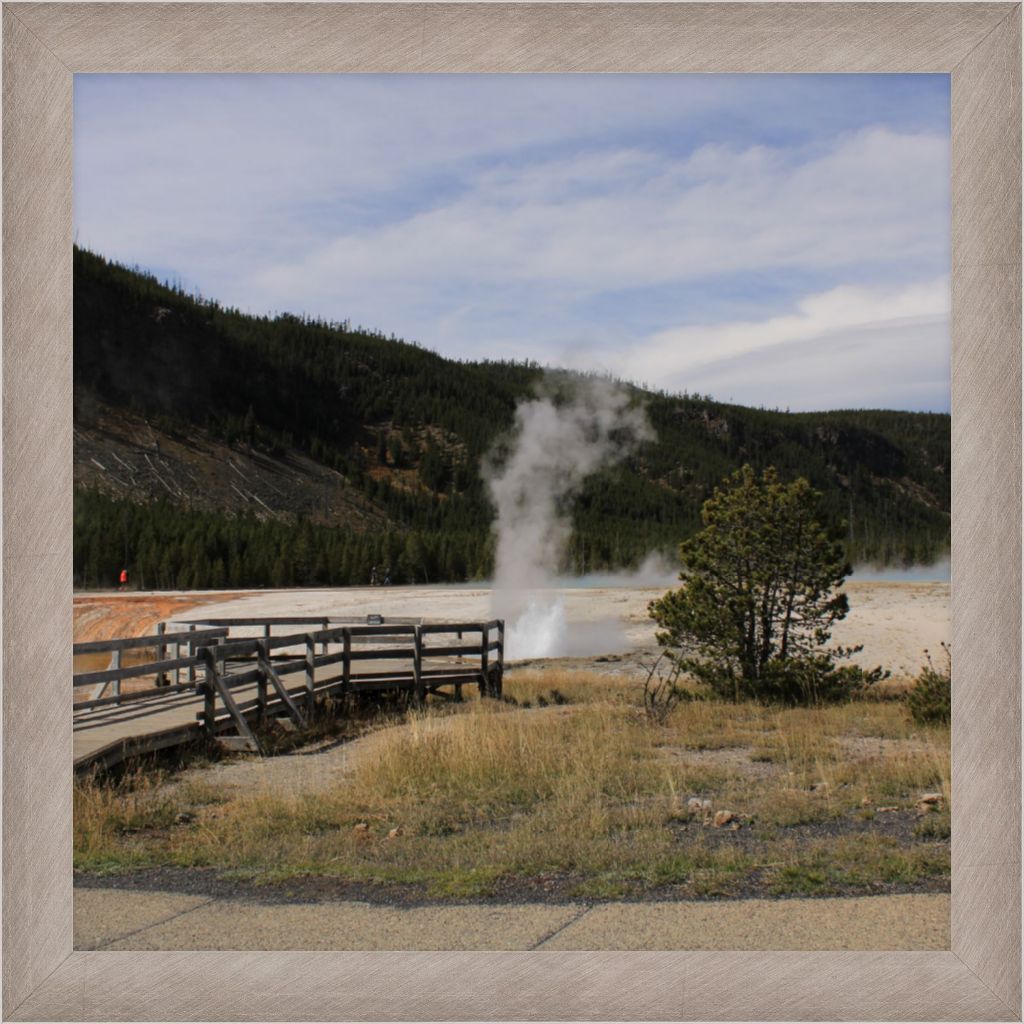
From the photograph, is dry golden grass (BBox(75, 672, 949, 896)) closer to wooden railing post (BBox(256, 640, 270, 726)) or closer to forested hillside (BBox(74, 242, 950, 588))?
A: wooden railing post (BBox(256, 640, 270, 726))

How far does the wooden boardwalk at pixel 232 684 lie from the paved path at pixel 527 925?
305cm

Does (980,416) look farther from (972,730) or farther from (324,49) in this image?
(324,49)

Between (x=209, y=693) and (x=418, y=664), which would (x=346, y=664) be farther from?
(x=209, y=693)

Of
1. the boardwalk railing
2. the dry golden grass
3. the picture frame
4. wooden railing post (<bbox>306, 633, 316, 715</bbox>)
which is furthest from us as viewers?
wooden railing post (<bbox>306, 633, 316, 715</bbox>)

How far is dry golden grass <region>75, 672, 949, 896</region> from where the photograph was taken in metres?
6.07

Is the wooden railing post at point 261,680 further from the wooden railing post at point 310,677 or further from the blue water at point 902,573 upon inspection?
the blue water at point 902,573

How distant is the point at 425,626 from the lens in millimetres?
14953

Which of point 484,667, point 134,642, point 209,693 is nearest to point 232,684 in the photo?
point 209,693

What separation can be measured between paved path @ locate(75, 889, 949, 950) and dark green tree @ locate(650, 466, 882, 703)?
8085 mm

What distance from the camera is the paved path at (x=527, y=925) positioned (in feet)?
16.8

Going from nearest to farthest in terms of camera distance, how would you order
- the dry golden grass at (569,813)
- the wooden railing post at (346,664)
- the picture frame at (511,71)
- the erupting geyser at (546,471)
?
the picture frame at (511,71)
the dry golden grass at (569,813)
the wooden railing post at (346,664)
the erupting geyser at (546,471)

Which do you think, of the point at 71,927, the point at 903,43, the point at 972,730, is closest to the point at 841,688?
the point at 972,730

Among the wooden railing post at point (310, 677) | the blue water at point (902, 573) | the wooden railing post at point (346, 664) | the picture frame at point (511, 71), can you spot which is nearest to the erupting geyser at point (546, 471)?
the blue water at point (902, 573)

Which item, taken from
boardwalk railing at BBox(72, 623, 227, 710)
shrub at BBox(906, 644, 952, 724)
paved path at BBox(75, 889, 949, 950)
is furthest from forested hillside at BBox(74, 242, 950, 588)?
boardwalk railing at BBox(72, 623, 227, 710)
